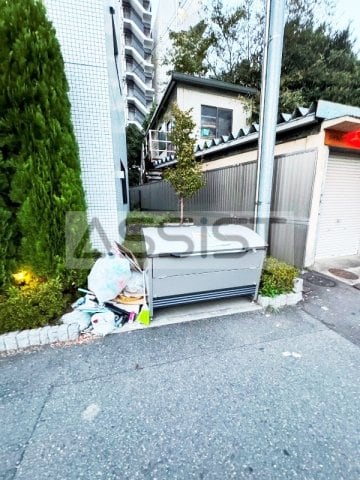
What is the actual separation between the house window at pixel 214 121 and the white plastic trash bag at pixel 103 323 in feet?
34.8

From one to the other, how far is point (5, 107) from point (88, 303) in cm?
254

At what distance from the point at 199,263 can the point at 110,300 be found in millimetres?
1286

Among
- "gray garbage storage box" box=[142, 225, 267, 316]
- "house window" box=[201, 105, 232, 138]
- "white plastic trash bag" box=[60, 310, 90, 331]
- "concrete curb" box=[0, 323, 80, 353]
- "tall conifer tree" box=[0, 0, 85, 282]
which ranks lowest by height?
"concrete curb" box=[0, 323, 80, 353]

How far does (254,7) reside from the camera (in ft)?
46.7

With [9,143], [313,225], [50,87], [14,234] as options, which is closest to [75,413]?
[14,234]

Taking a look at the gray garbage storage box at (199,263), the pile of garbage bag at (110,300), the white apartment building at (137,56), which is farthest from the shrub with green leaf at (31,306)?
the white apartment building at (137,56)

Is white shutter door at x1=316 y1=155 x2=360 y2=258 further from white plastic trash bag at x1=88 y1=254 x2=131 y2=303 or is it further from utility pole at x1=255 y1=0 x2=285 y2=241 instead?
white plastic trash bag at x1=88 y1=254 x2=131 y2=303

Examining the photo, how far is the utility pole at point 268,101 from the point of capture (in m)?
3.41

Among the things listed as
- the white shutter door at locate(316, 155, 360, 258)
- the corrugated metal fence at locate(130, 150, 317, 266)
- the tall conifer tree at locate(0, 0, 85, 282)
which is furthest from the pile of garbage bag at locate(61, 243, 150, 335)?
the white shutter door at locate(316, 155, 360, 258)

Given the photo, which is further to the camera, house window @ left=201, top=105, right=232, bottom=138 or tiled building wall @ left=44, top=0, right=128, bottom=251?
house window @ left=201, top=105, right=232, bottom=138

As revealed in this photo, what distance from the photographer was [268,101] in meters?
3.60

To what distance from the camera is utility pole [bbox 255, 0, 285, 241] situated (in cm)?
341

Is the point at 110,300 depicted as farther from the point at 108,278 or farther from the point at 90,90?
the point at 90,90

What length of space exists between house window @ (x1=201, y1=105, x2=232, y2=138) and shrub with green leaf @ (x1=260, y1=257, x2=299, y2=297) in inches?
379
